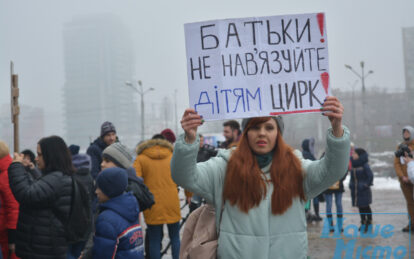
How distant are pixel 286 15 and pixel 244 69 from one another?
0.44 meters

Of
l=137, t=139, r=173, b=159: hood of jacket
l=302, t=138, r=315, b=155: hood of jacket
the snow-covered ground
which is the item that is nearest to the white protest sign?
l=137, t=139, r=173, b=159: hood of jacket

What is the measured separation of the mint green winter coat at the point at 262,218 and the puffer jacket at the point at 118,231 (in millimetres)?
1116

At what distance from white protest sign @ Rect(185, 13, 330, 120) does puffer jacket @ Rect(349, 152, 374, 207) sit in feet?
22.1

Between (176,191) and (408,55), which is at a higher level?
(408,55)

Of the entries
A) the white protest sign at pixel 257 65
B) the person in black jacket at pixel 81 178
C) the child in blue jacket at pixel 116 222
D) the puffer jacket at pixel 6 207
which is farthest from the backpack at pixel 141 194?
the white protest sign at pixel 257 65

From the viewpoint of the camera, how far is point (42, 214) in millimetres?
3668

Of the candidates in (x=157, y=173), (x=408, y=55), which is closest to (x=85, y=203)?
(x=157, y=173)

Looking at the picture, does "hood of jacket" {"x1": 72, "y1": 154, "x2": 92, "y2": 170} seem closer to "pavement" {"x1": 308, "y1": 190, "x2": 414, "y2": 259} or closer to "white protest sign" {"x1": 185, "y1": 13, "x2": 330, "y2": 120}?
"white protest sign" {"x1": 185, "y1": 13, "x2": 330, "y2": 120}

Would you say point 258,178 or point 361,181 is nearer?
point 258,178

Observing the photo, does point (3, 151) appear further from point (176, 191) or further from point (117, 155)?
point (176, 191)

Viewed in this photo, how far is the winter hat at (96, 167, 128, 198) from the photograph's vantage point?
3.55m

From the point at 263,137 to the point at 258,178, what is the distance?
0.25 meters

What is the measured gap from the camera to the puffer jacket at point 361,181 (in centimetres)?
881

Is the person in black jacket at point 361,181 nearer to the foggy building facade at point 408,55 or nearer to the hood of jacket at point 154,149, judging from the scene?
the hood of jacket at point 154,149
